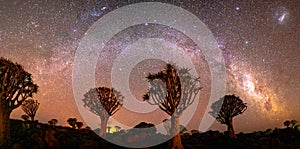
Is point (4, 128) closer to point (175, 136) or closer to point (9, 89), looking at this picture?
point (9, 89)

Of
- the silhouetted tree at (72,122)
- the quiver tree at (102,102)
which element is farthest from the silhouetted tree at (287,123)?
the silhouetted tree at (72,122)

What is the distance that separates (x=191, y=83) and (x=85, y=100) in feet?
62.1

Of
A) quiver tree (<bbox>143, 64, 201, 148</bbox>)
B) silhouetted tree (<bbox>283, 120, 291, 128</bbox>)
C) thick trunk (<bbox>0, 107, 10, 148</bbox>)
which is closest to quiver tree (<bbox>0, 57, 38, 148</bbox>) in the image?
thick trunk (<bbox>0, 107, 10, 148</bbox>)

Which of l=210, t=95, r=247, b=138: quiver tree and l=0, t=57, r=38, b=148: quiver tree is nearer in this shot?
l=0, t=57, r=38, b=148: quiver tree

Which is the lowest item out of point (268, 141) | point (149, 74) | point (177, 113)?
point (268, 141)

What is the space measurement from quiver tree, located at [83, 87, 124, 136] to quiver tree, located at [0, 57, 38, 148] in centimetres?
1208

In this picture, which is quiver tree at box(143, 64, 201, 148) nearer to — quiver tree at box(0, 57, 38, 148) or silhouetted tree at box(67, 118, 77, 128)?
quiver tree at box(0, 57, 38, 148)

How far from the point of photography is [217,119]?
34875 mm

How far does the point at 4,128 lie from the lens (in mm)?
20219

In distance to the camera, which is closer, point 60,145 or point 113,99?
point 60,145

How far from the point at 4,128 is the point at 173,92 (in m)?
13.4

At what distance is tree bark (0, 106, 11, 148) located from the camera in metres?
19.8

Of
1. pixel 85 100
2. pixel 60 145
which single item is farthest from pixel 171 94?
pixel 85 100

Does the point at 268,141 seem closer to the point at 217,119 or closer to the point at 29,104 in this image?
the point at 217,119
